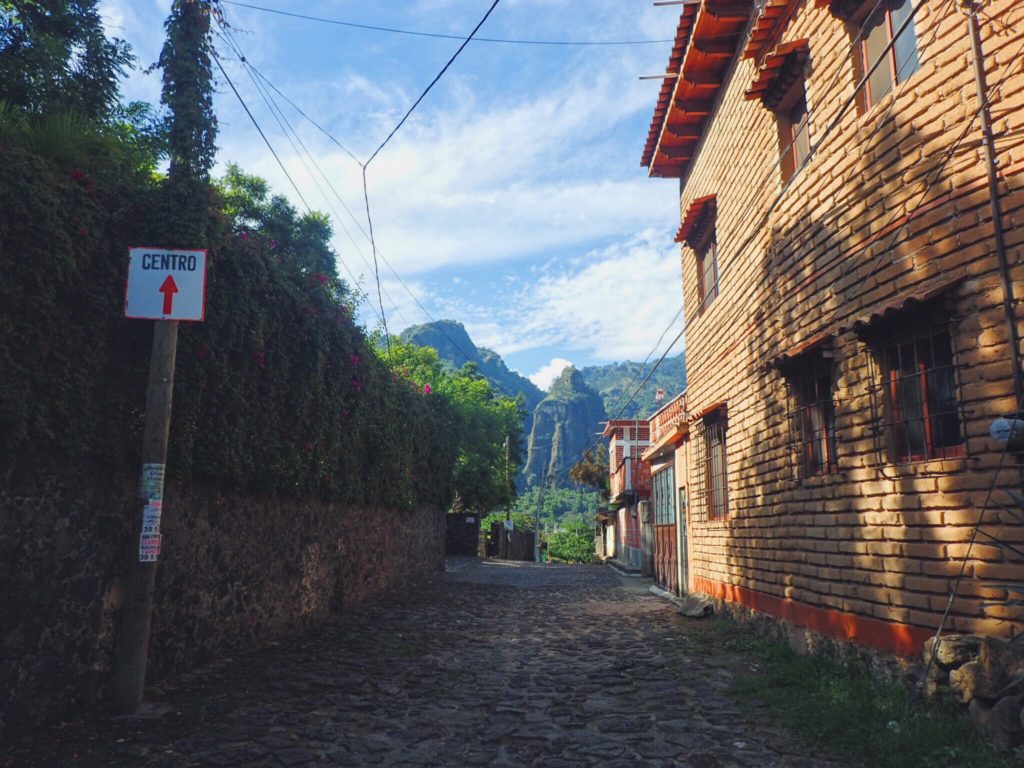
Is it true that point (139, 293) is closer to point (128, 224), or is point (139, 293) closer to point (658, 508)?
point (128, 224)

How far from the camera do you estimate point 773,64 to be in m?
8.00

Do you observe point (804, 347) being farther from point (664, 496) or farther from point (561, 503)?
point (561, 503)

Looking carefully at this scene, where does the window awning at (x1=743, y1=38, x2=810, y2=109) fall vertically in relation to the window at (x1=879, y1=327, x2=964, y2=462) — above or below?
above

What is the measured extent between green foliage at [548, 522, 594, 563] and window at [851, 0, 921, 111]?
1841 inches

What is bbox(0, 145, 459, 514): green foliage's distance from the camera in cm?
447

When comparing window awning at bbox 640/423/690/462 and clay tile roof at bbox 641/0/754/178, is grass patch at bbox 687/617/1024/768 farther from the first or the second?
clay tile roof at bbox 641/0/754/178

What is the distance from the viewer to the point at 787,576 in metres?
7.78

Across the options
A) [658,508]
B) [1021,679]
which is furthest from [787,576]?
[658,508]

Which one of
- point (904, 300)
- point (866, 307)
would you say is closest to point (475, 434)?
point (866, 307)

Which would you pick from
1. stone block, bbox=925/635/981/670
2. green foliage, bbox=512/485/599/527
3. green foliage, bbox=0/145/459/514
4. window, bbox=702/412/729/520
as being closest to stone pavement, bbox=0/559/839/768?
stone block, bbox=925/635/981/670

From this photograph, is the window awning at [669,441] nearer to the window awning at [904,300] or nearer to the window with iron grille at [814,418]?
the window with iron grille at [814,418]

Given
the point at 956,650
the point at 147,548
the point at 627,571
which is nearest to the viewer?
the point at 956,650

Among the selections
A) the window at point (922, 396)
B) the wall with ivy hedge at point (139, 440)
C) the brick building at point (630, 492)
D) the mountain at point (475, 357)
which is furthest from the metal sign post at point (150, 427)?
the mountain at point (475, 357)

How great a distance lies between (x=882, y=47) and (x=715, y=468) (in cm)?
681
